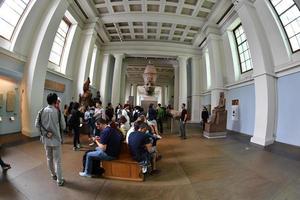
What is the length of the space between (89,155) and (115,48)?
49.0 ft

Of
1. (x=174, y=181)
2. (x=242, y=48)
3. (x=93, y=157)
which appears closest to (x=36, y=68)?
(x=93, y=157)

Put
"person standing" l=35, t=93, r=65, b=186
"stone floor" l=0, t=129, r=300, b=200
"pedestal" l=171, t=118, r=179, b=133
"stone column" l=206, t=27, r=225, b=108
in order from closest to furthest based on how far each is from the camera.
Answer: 1. "stone floor" l=0, t=129, r=300, b=200
2. "person standing" l=35, t=93, r=65, b=186
3. "pedestal" l=171, t=118, r=179, b=133
4. "stone column" l=206, t=27, r=225, b=108

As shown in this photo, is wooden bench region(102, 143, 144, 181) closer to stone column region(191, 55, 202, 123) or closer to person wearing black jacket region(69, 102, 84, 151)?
person wearing black jacket region(69, 102, 84, 151)

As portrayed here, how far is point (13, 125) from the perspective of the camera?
761 centimetres

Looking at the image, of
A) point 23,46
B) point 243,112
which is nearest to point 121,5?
point 23,46

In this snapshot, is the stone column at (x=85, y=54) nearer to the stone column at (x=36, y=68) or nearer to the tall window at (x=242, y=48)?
the stone column at (x=36, y=68)

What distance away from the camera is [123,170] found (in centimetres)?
390

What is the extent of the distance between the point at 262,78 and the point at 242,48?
4506 mm

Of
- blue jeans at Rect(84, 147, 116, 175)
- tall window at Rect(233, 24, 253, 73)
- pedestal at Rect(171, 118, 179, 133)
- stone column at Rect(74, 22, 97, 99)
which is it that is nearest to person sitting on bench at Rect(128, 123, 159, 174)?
blue jeans at Rect(84, 147, 116, 175)

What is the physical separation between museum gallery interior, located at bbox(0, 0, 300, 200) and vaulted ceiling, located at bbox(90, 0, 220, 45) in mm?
81

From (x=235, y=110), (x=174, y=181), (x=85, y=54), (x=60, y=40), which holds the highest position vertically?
(x=60, y=40)

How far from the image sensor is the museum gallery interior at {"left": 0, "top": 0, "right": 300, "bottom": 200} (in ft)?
12.0

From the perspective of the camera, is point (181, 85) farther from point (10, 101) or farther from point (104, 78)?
point (10, 101)

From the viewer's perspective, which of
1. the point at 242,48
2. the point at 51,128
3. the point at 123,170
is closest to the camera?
the point at 51,128
